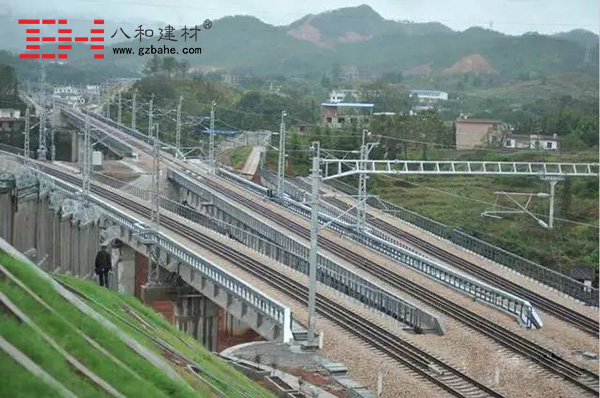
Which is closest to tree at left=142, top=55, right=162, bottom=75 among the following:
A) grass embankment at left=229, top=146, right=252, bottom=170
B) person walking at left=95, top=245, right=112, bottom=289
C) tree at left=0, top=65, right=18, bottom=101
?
tree at left=0, top=65, right=18, bottom=101

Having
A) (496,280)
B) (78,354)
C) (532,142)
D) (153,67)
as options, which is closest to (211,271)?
(496,280)

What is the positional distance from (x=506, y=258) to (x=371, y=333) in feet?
52.7

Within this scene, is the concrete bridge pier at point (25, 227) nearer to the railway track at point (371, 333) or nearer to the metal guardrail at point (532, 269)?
the railway track at point (371, 333)

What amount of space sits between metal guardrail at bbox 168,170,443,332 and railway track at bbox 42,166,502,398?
1.39 m

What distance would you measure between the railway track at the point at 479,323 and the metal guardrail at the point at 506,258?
548cm

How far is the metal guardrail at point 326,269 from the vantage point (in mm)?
25453

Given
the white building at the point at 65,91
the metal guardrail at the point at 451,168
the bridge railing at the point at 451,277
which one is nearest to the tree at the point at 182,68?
the white building at the point at 65,91

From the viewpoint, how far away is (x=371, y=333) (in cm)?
2305

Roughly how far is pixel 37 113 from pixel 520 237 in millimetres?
38994

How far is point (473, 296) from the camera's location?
28.8m

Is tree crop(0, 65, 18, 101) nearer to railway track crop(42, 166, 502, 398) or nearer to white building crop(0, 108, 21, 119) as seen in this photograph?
white building crop(0, 108, 21, 119)

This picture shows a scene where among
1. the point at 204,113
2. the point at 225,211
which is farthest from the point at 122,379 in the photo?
the point at 204,113

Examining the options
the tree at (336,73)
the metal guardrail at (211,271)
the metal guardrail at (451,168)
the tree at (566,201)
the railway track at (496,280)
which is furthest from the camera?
the tree at (336,73)

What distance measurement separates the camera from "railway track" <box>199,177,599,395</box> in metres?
21.3
